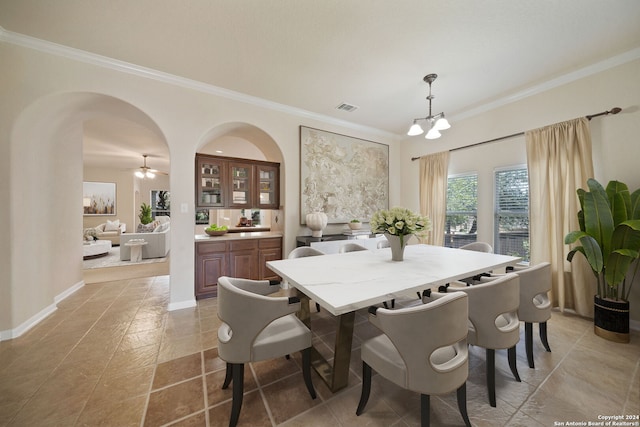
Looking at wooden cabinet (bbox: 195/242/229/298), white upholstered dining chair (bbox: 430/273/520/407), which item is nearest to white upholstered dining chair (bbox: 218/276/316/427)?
white upholstered dining chair (bbox: 430/273/520/407)

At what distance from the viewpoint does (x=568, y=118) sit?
286 cm

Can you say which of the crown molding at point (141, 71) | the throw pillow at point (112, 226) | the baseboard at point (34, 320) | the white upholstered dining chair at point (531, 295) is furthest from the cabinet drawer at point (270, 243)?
the throw pillow at point (112, 226)

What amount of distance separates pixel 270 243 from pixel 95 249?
5.45 meters

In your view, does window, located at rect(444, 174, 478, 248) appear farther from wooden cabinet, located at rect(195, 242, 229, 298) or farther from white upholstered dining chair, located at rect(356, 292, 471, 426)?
wooden cabinet, located at rect(195, 242, 229, 298)

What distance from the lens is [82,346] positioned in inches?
83.3

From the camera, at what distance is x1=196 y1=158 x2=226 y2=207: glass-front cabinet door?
3.43m

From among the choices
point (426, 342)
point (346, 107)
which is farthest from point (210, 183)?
point (426, 342)

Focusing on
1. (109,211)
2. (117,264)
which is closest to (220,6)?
(117,264)

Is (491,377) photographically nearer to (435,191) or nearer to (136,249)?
(435,191)

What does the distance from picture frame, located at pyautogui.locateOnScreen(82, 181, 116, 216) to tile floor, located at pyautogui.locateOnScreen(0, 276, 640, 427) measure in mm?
7591

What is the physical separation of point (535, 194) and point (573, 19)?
6.50ft

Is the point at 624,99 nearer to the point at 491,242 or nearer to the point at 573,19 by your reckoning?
the point at 573,19

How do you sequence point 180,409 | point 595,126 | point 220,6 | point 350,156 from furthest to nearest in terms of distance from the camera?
point 350,156 < point 595,126 < point 220,6 < point 180,409

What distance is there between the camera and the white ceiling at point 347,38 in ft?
6.31
